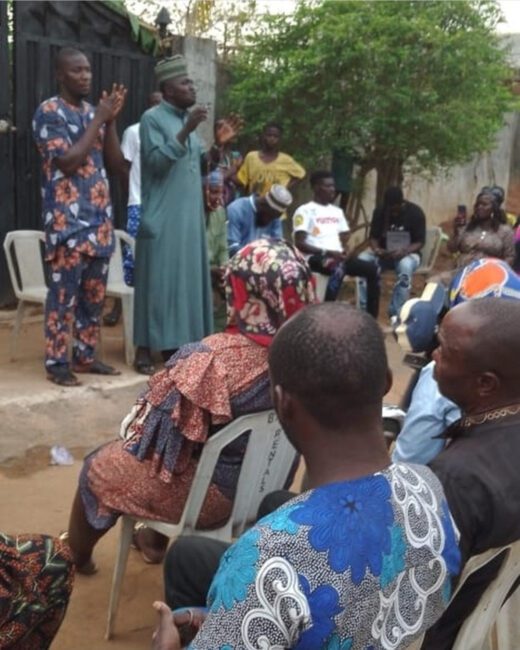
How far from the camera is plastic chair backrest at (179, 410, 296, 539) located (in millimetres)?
2877

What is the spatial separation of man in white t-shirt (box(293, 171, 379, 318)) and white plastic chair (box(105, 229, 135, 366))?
213cm

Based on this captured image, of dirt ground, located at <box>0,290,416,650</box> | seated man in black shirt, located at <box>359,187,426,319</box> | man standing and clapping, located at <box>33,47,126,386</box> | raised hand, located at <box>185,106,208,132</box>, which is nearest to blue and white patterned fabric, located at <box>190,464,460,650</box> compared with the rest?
dirt ground, located at <box>0,290,416,650</box>

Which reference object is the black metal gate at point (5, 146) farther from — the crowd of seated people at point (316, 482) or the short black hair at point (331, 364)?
the short black hair at point (331, 364)

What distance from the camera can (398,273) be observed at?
8.52 meters

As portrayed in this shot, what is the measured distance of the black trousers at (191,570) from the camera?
235 cm

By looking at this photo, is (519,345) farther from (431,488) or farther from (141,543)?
(141,543)

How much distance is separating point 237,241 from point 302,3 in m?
3.40

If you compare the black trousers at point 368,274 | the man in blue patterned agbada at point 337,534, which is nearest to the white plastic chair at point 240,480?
the man in blue patterned agbada at point 337,534

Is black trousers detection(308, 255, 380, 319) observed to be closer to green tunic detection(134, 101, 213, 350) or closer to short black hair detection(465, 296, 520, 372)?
green tunic detection(134, 101, 213, 350)

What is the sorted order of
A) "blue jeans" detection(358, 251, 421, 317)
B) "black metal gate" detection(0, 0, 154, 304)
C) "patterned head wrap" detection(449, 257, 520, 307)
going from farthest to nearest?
1. "blue jeans" detection(358, 251, 421, 317)
2. "black metal gate" detection(0, 0, 154, 304)
3. "patterned head wrap" detection(449, 257, 520, 307)

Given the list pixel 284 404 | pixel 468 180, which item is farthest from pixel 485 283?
pixel 468 180

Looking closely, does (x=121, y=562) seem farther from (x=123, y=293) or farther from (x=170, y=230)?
(x=123, y=293)

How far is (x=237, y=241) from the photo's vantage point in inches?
257

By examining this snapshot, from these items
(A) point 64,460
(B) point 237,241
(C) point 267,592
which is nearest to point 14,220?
(B) point 237,241
